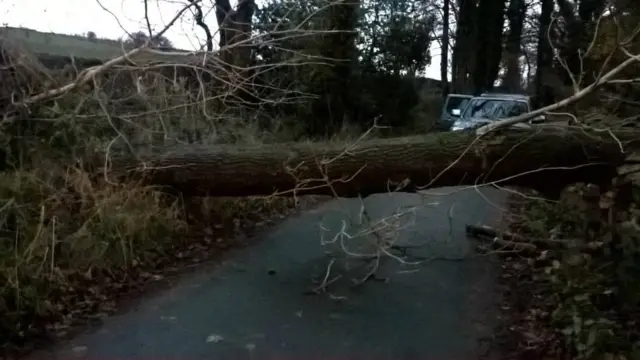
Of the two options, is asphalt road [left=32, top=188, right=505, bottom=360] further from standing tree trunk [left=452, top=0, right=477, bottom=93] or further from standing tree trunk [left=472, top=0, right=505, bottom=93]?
standing tree trunk [left=452, top=0, right=477, bottom=93]

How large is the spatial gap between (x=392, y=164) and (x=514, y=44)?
17.5 m

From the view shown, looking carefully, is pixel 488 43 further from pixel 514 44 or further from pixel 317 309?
pixel 317 309

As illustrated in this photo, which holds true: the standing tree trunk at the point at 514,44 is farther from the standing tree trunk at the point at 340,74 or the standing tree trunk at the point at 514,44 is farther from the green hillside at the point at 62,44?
the green hillside at the point at 62,44

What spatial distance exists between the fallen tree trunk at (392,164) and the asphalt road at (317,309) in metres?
0.64

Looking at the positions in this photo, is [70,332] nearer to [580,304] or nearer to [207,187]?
[207,187]

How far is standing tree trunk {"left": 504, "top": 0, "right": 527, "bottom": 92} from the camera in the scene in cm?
2159

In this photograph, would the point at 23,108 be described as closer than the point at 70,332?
No

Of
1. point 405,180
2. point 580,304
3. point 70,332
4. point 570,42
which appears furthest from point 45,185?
point 570,42

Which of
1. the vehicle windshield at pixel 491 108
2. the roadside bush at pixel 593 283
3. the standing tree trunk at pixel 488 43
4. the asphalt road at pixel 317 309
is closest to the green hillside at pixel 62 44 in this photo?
the asphalt road at pixel 317 309

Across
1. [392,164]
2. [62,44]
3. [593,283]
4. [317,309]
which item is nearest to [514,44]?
[62,44]

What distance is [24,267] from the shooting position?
215 inches

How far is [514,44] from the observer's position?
74.6 feet

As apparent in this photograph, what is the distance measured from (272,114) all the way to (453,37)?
1154cm

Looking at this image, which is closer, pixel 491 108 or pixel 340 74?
pixel 340 74
